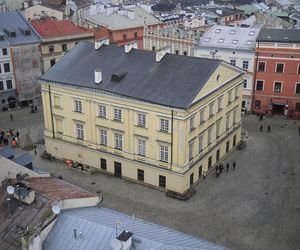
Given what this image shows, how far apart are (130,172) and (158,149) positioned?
536 centimetres

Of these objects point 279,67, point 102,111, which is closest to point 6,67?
point 102,111

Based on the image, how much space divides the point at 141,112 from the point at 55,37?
3601cm

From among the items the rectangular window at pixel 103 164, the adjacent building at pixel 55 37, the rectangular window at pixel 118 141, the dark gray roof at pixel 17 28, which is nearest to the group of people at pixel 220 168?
the rectangular window at pixel 118 141

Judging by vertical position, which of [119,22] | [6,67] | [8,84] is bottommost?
[8,84]

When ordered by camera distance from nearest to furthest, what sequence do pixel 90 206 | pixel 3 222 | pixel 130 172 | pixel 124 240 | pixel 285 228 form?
pixel 124 240, pixel 3 222, pixel 90 206, pixel 285 228, pixel 130 172

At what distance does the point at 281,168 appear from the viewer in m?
56.9

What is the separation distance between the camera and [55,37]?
79.6 metres

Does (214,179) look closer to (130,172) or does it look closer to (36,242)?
(130,172)

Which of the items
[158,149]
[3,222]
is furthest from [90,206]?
[158,149]

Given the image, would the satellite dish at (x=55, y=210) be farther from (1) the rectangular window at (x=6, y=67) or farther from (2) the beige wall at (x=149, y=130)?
(1) the rectangular window at (x=6, y=67)

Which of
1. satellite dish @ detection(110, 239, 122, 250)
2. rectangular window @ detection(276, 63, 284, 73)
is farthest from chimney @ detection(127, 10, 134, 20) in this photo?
satellite dish @ detection(110, 239, 122, 250)

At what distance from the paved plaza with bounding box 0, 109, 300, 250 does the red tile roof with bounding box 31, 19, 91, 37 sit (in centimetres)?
2587

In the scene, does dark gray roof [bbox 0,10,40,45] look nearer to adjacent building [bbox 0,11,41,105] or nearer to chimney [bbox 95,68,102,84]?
adjacent building [bbox 0,11,41,105]

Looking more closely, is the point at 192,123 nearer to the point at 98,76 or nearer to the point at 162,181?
the point at 162,181
